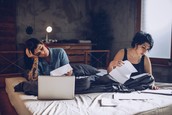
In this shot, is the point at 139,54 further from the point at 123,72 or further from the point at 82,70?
the point at 82,70

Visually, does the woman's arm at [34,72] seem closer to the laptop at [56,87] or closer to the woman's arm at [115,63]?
the laptop at [56,87]

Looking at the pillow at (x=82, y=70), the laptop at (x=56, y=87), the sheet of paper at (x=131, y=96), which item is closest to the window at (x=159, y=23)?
the pillow at (x=82, y=70)

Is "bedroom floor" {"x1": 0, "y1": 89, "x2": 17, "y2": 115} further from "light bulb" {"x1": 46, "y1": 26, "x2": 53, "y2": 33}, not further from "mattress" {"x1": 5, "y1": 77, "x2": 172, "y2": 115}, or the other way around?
"light bulb" {"x1": 46, "y1": 26, "x2": 53, "y2": 33}

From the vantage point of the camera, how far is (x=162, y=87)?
237cm

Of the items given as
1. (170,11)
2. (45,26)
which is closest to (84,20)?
(45,26)

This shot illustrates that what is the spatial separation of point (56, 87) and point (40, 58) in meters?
0.86

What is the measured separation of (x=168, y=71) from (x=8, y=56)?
115 inches

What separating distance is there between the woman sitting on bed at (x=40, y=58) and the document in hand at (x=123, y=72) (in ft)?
1.50

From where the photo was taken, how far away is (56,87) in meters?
1.82

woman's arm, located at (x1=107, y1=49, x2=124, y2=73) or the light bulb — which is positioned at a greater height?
the light bulb

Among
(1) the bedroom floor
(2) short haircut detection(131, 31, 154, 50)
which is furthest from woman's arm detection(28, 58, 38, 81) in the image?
(2) short haircut detection(131, 31, 154, 50)

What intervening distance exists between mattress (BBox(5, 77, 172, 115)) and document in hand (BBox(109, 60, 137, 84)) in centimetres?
17

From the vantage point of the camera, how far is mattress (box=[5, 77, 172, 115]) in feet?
5.08

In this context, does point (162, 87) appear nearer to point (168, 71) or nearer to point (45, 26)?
point (168, 71)
